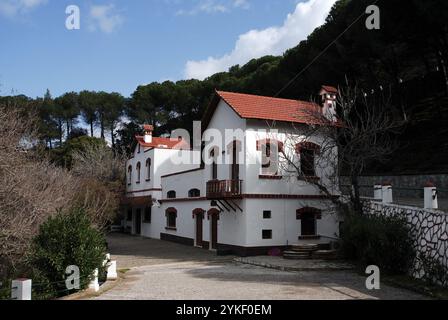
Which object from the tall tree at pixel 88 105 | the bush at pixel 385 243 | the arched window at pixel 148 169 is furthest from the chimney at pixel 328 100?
the tall tree at pixel 88 105

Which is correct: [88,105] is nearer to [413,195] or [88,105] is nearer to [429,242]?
[413,195]

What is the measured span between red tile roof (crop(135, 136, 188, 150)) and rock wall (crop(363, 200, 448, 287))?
2475 cm

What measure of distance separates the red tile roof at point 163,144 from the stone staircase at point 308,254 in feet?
62.3

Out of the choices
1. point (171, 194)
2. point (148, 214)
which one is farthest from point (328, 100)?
point (148, 214)

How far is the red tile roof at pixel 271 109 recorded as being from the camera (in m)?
22.0

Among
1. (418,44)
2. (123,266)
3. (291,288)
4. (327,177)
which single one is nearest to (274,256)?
(327,177)

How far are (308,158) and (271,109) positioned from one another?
9.93 feet

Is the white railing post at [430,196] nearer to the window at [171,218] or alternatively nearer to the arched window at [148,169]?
the window at [171,218]

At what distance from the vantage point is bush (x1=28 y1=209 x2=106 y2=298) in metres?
12.4

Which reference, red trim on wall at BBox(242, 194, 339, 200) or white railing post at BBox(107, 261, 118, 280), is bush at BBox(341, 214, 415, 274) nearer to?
red trim on wall at BBox(242, 194, 339, 200)

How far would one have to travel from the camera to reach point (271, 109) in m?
23.4

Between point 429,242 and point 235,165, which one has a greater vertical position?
point 235,165

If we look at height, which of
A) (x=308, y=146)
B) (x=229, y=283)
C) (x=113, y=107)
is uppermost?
(x=113, y=107)

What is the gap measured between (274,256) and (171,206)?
12.6 metres
